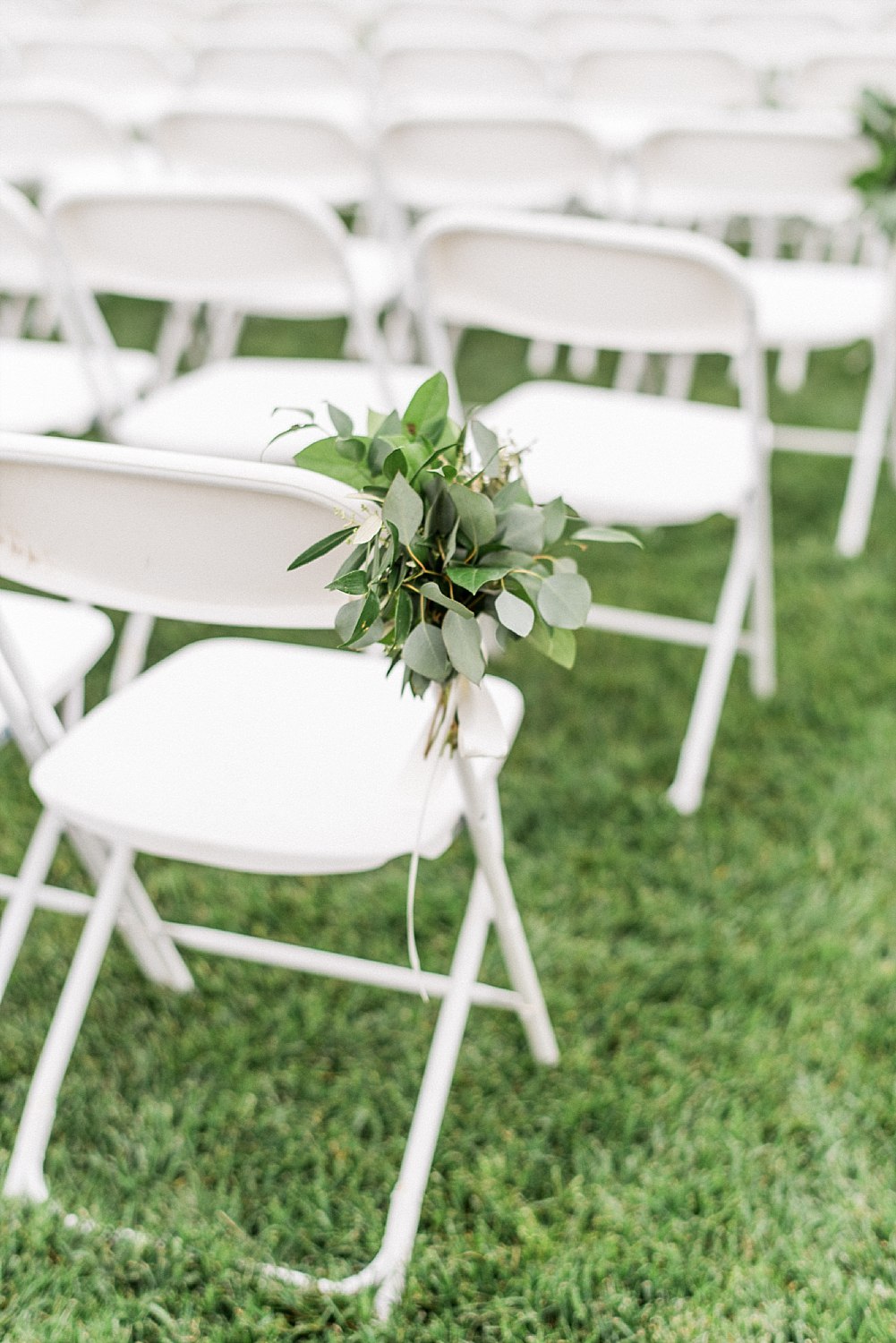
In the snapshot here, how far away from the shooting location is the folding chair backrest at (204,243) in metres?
2.07

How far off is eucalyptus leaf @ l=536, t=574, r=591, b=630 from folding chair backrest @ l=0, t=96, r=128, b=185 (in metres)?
2.56

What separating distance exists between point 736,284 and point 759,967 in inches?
42.1

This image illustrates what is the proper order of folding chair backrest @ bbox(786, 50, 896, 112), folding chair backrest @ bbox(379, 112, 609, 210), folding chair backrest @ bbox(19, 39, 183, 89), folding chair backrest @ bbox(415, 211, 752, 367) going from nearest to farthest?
folding chair backrest @ bbox(415, 211, 752, 367) → folding chair backrest @ bbox(379, 112, 609, 210) → folding chair backrest @ bbox(786, 50, 896, 112) → folding chair backrest @ bbox(19, 39, 183, 89)

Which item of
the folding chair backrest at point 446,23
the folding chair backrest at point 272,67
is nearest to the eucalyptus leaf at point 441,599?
the folding chair backrest at point 272,67

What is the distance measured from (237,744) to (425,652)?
47 cm

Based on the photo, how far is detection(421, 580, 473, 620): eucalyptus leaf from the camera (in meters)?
1.09

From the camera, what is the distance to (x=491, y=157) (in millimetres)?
2859

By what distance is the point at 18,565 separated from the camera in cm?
130

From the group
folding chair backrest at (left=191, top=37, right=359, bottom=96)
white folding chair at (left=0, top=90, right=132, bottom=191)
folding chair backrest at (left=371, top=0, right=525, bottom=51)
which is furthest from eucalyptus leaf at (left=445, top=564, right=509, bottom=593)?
folding chair backrest at (left=371, top=0, right=525, bottom=51)

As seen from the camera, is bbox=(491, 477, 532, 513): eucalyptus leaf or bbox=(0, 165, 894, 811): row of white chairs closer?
bbox=(491, 477, 532, 513): eucalyptus leaf

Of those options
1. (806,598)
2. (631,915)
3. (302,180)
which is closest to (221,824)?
(631,915)

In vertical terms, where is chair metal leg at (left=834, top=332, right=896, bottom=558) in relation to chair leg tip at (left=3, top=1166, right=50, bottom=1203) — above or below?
above

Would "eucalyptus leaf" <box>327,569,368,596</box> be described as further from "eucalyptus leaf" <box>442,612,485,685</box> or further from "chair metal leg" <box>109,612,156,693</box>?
"chair metal leg" <box>109,612,156,693</box>

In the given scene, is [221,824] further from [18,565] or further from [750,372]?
[750,372]
